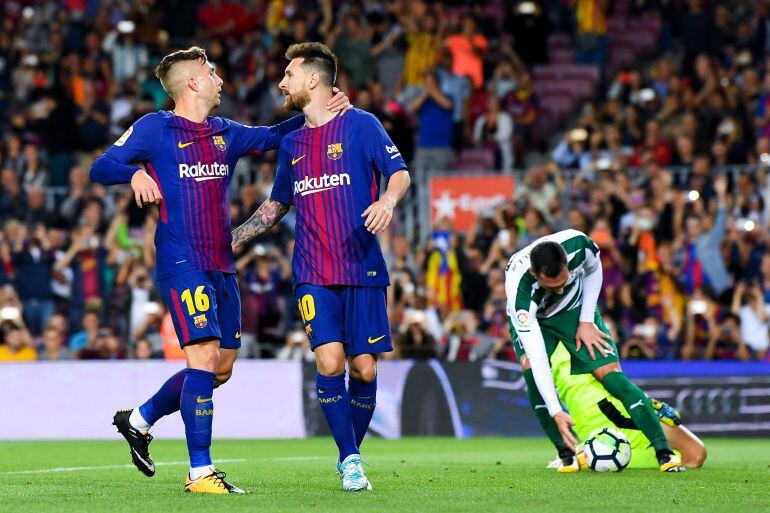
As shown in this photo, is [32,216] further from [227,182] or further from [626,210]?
[227,182]

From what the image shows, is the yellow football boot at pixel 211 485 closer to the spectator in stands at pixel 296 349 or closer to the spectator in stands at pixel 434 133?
the spectator in stands at pixel 296 349

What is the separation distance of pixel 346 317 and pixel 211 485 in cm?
132

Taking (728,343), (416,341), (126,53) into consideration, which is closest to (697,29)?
(728,343)

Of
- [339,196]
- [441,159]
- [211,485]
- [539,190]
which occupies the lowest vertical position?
[211,485]

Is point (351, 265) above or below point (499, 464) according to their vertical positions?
above

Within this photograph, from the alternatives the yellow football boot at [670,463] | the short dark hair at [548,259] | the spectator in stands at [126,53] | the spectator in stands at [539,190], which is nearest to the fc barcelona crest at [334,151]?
the short dark hair at [548,259]

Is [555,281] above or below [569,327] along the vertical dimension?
above

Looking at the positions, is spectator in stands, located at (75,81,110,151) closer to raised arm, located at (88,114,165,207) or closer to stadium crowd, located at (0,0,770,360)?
stadium crowd, located at (0,0,770,360)

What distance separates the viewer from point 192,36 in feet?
82.9

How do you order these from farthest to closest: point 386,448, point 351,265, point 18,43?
point 18,43 → point 386,448 → point 351,265

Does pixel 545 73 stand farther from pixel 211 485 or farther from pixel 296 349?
pixel 211 485

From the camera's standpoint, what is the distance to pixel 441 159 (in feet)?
72.7

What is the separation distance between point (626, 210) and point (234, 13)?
8651 millimetres

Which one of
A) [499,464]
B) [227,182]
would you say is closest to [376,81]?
[499,464]
